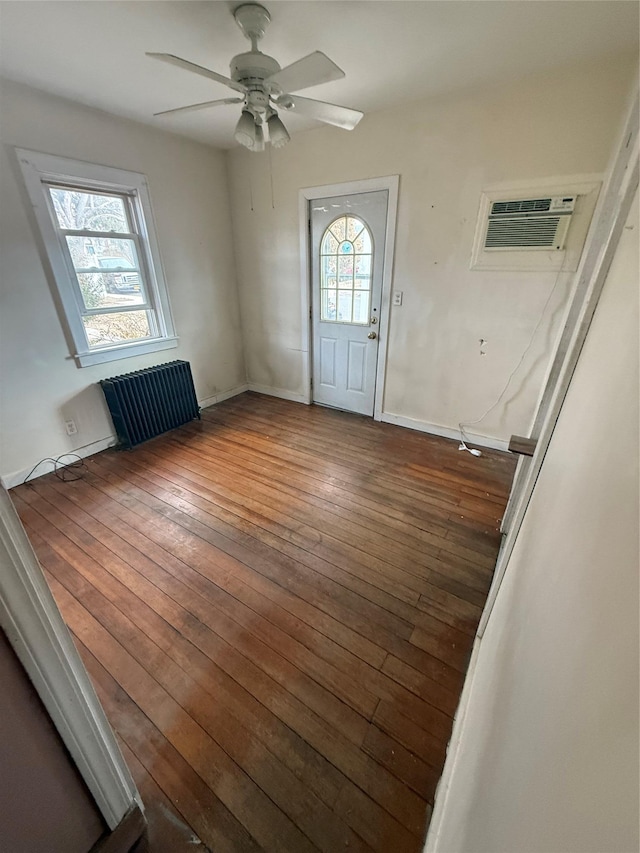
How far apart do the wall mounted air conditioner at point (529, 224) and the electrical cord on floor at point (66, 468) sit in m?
3.68

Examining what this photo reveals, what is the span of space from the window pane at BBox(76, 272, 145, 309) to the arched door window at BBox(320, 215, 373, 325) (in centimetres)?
178

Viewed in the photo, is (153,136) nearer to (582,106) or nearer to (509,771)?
(582,106)

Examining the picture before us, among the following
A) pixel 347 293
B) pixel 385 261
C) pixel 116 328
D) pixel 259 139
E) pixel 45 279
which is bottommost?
pixel 116 328

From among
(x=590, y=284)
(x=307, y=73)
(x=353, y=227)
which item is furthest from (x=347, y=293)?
(x=590, y=284)

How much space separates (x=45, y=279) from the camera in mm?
2512

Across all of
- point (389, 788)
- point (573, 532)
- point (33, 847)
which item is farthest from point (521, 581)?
point (33, 847)

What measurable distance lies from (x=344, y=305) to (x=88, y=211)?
227cm

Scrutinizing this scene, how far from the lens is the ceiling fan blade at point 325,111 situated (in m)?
1.81

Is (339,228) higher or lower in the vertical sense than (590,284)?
higher

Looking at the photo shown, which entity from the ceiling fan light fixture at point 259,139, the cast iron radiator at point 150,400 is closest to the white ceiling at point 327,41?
the ceiling fan light fixture at point 259,139

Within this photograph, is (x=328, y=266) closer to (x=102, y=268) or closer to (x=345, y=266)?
(x=345, y=266)

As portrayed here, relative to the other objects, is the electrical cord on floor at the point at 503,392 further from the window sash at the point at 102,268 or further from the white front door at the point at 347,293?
the window sash at the point at 102,268

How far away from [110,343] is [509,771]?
Result: 3558 mm

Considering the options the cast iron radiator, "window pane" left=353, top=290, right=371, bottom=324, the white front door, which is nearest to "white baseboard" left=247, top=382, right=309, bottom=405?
the white front door
